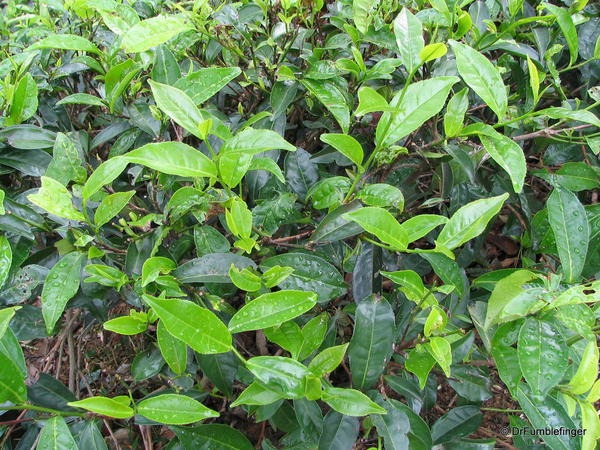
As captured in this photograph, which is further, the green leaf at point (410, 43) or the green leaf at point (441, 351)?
the green leaf at point (410, 43)

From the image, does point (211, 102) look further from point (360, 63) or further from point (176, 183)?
point (360, 63)

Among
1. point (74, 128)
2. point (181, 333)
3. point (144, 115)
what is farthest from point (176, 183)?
point (74, 128)

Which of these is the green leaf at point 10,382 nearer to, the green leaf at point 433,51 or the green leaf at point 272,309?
the green leaf at point 272,309

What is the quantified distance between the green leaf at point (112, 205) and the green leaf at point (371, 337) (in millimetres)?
546

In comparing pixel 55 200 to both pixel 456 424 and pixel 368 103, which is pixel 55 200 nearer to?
pixel 368 103

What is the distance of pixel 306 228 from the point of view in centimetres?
125

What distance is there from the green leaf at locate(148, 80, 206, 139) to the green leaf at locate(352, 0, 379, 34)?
56 centimetres

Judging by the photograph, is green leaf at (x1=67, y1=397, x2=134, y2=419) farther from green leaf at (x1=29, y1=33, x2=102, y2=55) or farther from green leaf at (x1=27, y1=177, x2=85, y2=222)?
green leaf at (x1=29, y1=33, x2=102, y2=55)

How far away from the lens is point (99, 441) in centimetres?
98

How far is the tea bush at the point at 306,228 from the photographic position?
84 cm

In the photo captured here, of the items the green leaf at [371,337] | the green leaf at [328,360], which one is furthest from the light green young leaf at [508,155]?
the green leaf at [328,360]

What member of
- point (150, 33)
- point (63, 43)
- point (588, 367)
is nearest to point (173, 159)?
point (150, 33)

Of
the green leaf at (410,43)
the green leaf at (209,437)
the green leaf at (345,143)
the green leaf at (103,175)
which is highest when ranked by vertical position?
the green leaf at (410,43)

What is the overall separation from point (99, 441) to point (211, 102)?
939 millimetres
